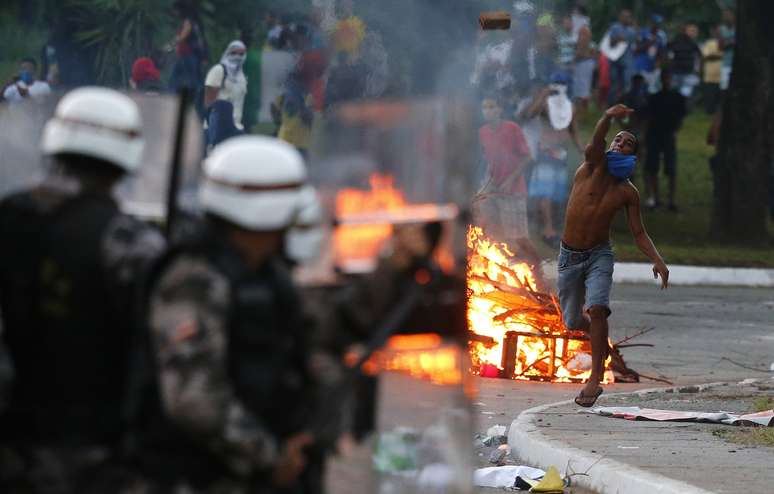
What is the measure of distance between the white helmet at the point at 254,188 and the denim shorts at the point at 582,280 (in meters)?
7.22

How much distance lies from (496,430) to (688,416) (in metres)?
1.02

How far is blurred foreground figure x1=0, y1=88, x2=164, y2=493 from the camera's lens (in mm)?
4066

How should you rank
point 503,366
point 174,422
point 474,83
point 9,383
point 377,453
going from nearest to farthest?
point 174,422 → point 9,383 → point 377,453 → point 503,366 → point 474,83

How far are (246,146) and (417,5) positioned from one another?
15051 millimetres

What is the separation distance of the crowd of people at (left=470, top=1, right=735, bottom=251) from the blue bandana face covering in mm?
2932

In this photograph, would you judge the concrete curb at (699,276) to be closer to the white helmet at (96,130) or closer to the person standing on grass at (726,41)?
the person standing on grass at (726,41)

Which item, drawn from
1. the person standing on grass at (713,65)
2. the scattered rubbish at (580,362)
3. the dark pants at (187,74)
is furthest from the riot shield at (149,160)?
the person standing on grass at (713,65)

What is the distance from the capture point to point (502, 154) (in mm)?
16328

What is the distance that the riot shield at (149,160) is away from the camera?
464 centimetres

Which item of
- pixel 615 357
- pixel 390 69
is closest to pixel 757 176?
pixel 390 69

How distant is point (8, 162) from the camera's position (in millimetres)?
4973

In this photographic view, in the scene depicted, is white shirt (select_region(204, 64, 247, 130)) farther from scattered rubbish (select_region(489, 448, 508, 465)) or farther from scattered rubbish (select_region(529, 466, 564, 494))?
scattered rubbish (select_region(529, 466, 564, 494))

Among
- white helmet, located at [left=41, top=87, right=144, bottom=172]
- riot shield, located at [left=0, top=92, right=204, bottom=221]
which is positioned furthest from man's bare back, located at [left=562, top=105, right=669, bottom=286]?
white helmet, located at [left=41, top=87, right=144, bottom=172]

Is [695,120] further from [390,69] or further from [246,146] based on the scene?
[246,146]
